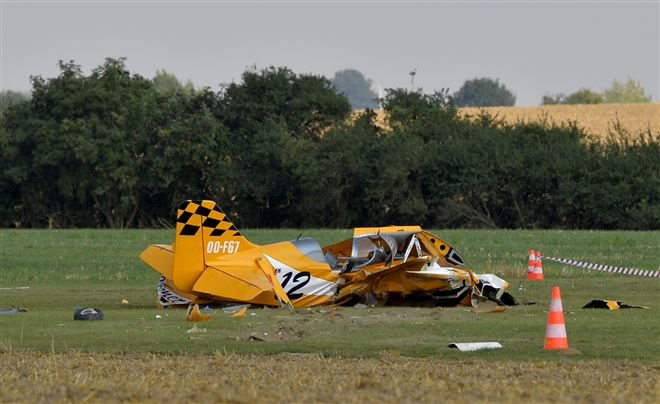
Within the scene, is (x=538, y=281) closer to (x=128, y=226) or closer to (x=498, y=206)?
(x=498, y=206)

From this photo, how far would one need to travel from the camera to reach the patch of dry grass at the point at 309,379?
9.70 meters

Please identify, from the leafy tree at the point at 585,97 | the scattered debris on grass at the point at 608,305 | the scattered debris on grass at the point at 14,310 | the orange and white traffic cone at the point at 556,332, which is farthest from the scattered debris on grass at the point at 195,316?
the leafy tree at the point at 585,97

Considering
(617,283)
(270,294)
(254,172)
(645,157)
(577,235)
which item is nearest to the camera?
(270,294)

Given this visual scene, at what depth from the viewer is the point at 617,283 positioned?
22828mm

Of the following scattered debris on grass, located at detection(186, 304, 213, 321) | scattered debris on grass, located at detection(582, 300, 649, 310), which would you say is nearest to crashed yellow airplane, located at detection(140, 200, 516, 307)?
scattered debris on grass, located at detection(186, 304, 213, 321)

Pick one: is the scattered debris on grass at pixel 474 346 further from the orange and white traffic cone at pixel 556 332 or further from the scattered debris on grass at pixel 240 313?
the scattered debris on grass at pixel 240 313

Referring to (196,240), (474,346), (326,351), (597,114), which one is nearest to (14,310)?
(196,240)

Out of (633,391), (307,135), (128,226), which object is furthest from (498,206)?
(633,391)

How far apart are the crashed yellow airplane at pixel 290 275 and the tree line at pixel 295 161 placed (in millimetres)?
33169

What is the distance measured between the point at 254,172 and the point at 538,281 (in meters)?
34.4

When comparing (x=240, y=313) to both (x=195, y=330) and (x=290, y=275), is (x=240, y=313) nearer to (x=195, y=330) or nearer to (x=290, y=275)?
(x=290, y=275)

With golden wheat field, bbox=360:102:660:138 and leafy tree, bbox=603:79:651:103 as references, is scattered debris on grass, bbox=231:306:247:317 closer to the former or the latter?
golden wheat field, bbox=360:102:660:138

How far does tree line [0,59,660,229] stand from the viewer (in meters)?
52.6

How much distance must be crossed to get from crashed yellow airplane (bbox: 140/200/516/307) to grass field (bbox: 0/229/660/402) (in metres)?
0.44
